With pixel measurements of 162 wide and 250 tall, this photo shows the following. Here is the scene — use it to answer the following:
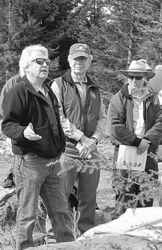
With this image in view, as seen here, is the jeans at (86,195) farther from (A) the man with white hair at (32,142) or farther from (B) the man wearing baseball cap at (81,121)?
(A) the man with white hair at (32,142)

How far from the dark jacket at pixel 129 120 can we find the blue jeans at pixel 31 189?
104 cm

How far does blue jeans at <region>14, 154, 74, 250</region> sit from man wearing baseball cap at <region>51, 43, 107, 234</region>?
58cm

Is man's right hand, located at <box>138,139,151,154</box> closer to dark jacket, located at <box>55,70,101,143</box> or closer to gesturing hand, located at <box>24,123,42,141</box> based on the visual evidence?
dark jacket, located at <box>55,70,101,143</box>

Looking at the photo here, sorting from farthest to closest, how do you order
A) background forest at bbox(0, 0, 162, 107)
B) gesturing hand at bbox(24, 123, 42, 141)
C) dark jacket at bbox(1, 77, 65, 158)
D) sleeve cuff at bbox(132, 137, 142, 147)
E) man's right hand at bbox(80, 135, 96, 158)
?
background forest at bbox(0, 0, 162, 107) < sleeve cuff at bbox(132, 137, 142, 147) < man's right hand at bbox(80, 135, 96, 158) < dark jacket at bbox(1, 77, 65, 158) < gesturing hand at bbox(24, 123, 42, 141)

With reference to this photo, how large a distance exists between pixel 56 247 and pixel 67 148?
203 centimetres

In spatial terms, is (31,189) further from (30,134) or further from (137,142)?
(137,142)

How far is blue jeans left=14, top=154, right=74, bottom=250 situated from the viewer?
3330mm

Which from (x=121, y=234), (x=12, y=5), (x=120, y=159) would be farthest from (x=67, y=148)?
(x=12, y=5)

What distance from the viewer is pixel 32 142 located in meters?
3.30

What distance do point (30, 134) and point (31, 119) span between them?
1.02 feet

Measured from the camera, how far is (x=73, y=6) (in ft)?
52.7

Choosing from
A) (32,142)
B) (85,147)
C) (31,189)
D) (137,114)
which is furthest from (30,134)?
(137,114)

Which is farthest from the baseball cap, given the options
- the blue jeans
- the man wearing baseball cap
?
the blue jeans

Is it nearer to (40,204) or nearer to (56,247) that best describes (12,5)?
(40,204)
